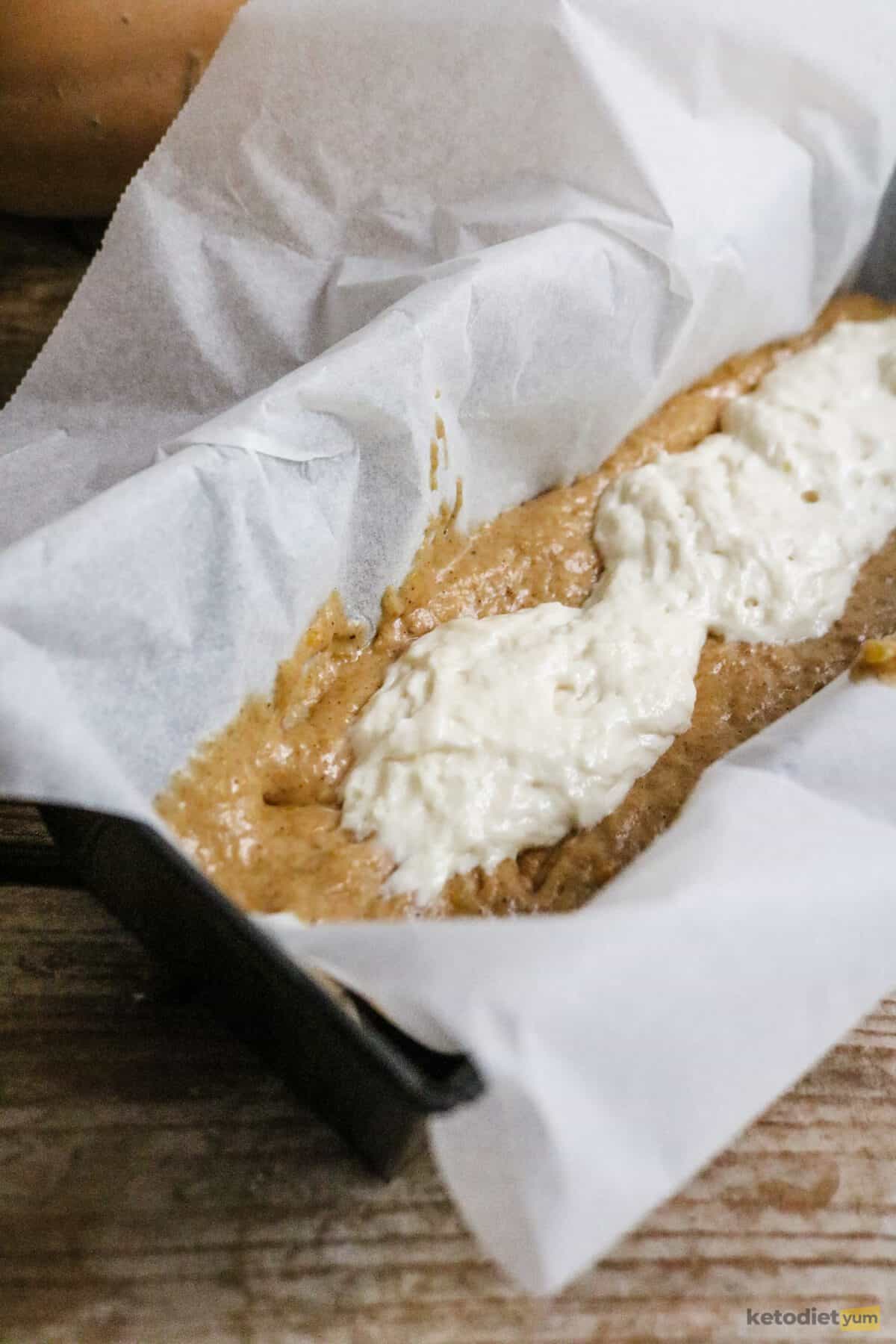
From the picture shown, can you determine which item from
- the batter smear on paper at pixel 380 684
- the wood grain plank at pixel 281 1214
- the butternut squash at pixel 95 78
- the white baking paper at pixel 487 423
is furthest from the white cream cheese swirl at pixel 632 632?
the butternut squash at pixel 95 78

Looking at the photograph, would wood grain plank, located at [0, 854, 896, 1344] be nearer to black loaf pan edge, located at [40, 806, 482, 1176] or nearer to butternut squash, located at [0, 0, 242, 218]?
black loaf pan edge, located at [40, 806, 482, 1176]

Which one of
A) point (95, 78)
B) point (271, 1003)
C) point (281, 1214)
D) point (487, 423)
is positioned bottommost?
point (281, 1214)

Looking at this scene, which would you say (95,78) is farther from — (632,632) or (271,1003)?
(271,1003)

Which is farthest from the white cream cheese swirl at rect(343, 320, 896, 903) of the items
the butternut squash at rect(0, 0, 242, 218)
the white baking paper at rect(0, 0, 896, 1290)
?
the butternut squash at rect(0, 0, 242, 218)

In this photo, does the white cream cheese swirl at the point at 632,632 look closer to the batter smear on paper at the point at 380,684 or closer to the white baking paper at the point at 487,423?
the batter smear on paper at the point at 380,684

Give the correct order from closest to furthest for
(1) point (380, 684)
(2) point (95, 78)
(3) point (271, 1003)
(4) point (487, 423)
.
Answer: (3) point (271, 1003), (1) point (380, 684), (4) point (487, 423), (2) point (95, 78)

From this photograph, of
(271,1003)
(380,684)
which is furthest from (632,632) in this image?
(271,1003)
